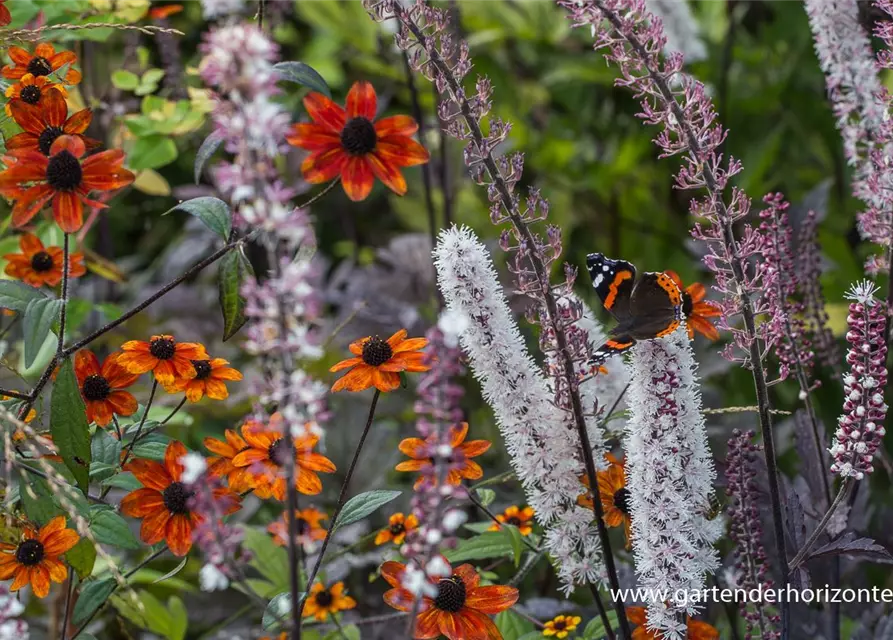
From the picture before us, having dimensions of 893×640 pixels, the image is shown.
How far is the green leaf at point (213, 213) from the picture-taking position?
0.86 meters

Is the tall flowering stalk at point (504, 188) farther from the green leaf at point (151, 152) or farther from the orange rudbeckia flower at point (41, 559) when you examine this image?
the green leaf at point (151, 152)

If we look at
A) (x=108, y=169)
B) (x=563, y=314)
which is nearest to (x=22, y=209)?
(x=108, y=169)

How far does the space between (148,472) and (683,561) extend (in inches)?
18.4

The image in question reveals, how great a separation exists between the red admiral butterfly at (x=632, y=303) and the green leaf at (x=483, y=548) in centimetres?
26

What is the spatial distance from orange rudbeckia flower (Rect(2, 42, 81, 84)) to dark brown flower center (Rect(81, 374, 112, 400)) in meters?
0.28

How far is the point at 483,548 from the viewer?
1.00 metres

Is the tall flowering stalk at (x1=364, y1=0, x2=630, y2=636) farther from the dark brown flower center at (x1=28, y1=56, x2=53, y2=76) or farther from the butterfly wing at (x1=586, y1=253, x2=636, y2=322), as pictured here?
the dark brown flower center at (x1=28, y1=56, x2=53, y2=76)

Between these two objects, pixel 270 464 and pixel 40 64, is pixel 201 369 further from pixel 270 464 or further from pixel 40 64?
pixel 40 64

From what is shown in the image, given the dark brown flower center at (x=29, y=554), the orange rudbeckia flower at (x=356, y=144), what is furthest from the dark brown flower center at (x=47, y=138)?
the dark brown flower center at (x=29, y=554)

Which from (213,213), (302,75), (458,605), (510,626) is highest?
(302,75)

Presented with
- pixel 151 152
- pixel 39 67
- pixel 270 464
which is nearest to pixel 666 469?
pixel 270 464

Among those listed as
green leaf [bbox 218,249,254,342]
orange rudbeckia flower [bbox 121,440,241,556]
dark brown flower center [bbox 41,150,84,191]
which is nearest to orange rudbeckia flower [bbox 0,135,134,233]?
dark brown flower center [bbox 41,150,84,191]

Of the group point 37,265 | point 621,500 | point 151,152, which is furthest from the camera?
point 151,152

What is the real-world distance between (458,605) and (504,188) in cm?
34
